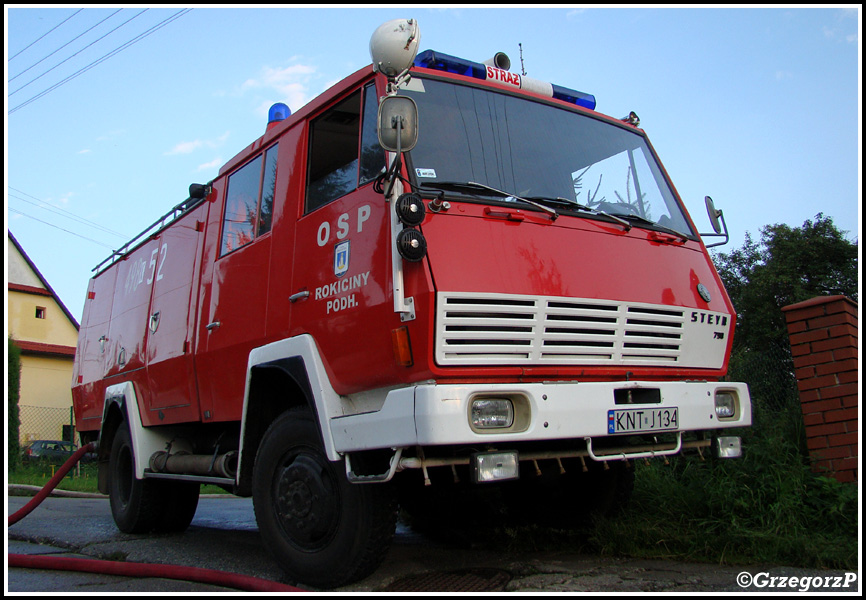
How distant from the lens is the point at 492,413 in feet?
10.5

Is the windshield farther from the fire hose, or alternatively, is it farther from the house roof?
the house roof

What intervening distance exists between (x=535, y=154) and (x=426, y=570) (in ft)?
8.16

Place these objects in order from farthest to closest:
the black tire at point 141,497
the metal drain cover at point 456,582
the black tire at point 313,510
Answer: the black tire at point 141,497 < the metal drain cover at point 456,582 < the black tire at point 313,510

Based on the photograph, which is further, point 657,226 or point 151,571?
point 657,226

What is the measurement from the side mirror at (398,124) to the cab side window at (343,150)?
14.1 inches

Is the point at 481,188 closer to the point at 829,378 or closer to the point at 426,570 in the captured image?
the point at 426,570

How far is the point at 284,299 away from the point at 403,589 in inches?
67.8

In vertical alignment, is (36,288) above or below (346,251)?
above

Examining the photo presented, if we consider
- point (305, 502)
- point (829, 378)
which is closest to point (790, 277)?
point (829, 378)

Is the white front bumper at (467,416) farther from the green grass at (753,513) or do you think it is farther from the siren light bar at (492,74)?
A: the siren light bar at (492,74)

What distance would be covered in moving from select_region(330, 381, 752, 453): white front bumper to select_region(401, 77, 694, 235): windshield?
→ 107 centimetres

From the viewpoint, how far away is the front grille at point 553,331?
321 cm

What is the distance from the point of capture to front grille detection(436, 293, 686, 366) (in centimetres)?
321

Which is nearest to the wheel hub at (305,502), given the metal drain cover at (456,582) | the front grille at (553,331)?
the metal drain cover at (456,582)
